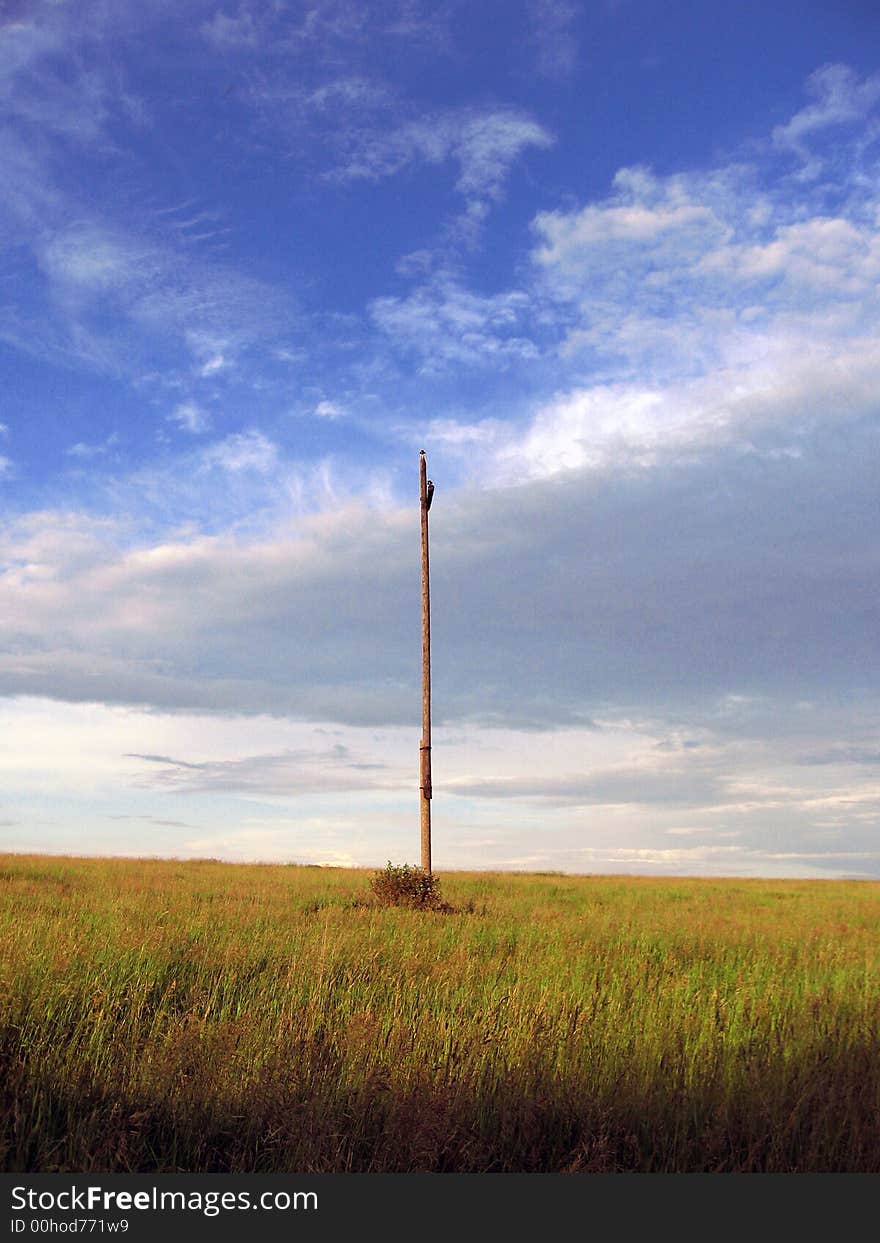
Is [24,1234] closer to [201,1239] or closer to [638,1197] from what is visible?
[201,1239]

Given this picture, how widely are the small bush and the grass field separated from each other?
5165 mm

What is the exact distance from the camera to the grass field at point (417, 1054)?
5.03 metres

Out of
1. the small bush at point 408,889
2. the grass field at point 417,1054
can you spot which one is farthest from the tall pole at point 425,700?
the grass field at point 417,1054

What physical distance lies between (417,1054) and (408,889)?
40.9 ft

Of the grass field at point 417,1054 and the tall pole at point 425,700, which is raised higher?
the tall pole at point 425,700

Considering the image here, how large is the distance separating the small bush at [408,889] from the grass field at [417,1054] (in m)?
5.17

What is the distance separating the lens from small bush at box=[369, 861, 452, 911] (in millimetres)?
18062

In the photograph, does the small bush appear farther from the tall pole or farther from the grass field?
the grass field

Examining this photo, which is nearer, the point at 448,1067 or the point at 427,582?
the point at 448,1067

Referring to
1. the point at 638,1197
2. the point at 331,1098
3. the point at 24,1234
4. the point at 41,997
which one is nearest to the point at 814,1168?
the point at 638,1197

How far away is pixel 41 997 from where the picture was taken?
7246mm

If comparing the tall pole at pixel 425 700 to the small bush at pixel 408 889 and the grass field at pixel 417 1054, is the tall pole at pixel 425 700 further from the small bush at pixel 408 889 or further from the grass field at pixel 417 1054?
the grass field at pixel 417 1054

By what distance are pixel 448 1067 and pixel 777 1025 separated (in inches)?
142

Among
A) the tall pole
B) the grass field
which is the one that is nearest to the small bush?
the tall pole
